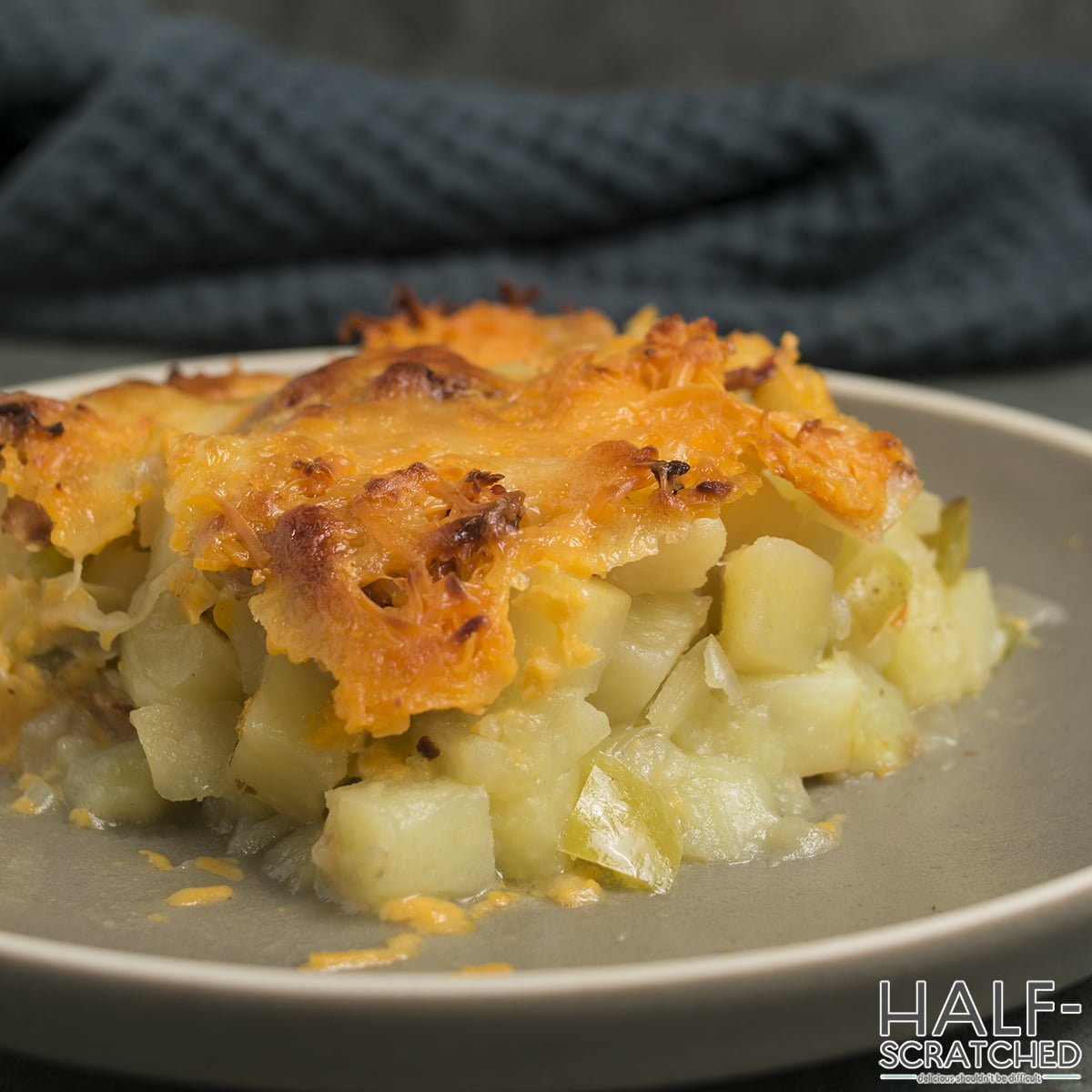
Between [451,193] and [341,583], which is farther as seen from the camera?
[451,193]

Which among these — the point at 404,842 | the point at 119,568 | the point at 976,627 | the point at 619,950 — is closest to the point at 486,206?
the point at 976,627

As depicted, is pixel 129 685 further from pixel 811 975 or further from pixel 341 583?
pixel 811 975

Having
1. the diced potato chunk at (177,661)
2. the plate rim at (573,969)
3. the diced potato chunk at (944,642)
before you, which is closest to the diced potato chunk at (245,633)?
the diced potato chunk at (177,661)

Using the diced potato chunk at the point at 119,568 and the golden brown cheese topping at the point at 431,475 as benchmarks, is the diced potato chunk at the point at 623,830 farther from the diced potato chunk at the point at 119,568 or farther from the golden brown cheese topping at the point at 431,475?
the diced potato chunk at the point at 119,568

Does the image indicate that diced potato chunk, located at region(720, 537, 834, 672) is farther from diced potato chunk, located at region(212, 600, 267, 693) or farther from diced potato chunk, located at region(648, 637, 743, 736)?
diced potato chunk, located at region(212, 600, 267, 693)

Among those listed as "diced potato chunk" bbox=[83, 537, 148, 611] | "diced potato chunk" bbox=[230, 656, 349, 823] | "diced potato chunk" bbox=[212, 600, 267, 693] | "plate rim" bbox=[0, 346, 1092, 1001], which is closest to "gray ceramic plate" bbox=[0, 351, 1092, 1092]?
"plate rim" bbox=[0, 346, 1092, 1001]

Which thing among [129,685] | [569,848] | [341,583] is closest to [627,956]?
[569,848]
